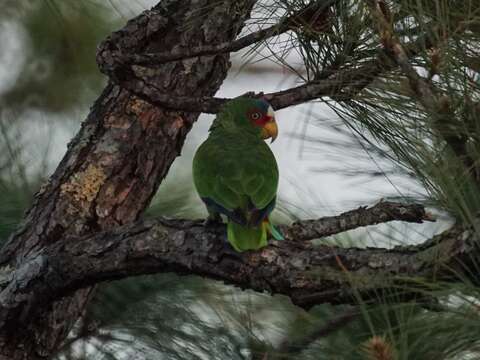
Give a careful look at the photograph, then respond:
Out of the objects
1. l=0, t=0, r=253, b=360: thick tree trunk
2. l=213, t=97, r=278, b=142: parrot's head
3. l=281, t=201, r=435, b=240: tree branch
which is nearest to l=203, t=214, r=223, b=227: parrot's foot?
l=281, t=201, r=435, b=240: tree branch

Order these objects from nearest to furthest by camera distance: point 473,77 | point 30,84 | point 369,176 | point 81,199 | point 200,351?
point 473,77 → point 369,176 → point 81,199 → point 200,351 → point 30,84

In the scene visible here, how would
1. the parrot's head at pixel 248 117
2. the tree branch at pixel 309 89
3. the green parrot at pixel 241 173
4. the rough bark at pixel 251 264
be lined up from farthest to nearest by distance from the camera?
the parrot's head at pixel 248 117
the green parrot at pixel 241 173
the tree branch at pixel 309 89
the rough bark at pixel 251 264

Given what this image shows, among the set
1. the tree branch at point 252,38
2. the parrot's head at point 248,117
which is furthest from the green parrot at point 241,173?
the tree branch at point 252,38

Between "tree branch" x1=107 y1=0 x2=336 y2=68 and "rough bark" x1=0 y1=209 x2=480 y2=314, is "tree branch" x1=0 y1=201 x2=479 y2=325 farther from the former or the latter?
"tree branch" x1=107 y1=0 x2=336 y2=68

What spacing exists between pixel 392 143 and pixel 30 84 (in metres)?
1.91

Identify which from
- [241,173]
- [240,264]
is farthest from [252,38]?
[240,264]

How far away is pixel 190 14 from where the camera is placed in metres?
2.17

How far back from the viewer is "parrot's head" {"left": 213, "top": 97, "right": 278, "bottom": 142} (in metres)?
2.29

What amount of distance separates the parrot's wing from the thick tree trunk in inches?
4.1

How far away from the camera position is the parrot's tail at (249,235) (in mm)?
1696

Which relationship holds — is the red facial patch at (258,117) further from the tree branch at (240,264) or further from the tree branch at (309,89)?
the tree branch at (240,264)

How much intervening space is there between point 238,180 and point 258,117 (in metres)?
0.36

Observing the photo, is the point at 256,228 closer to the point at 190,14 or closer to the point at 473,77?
the point at 473,77

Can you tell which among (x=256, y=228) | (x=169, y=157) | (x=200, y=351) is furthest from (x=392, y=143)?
(x=200, y=351)
